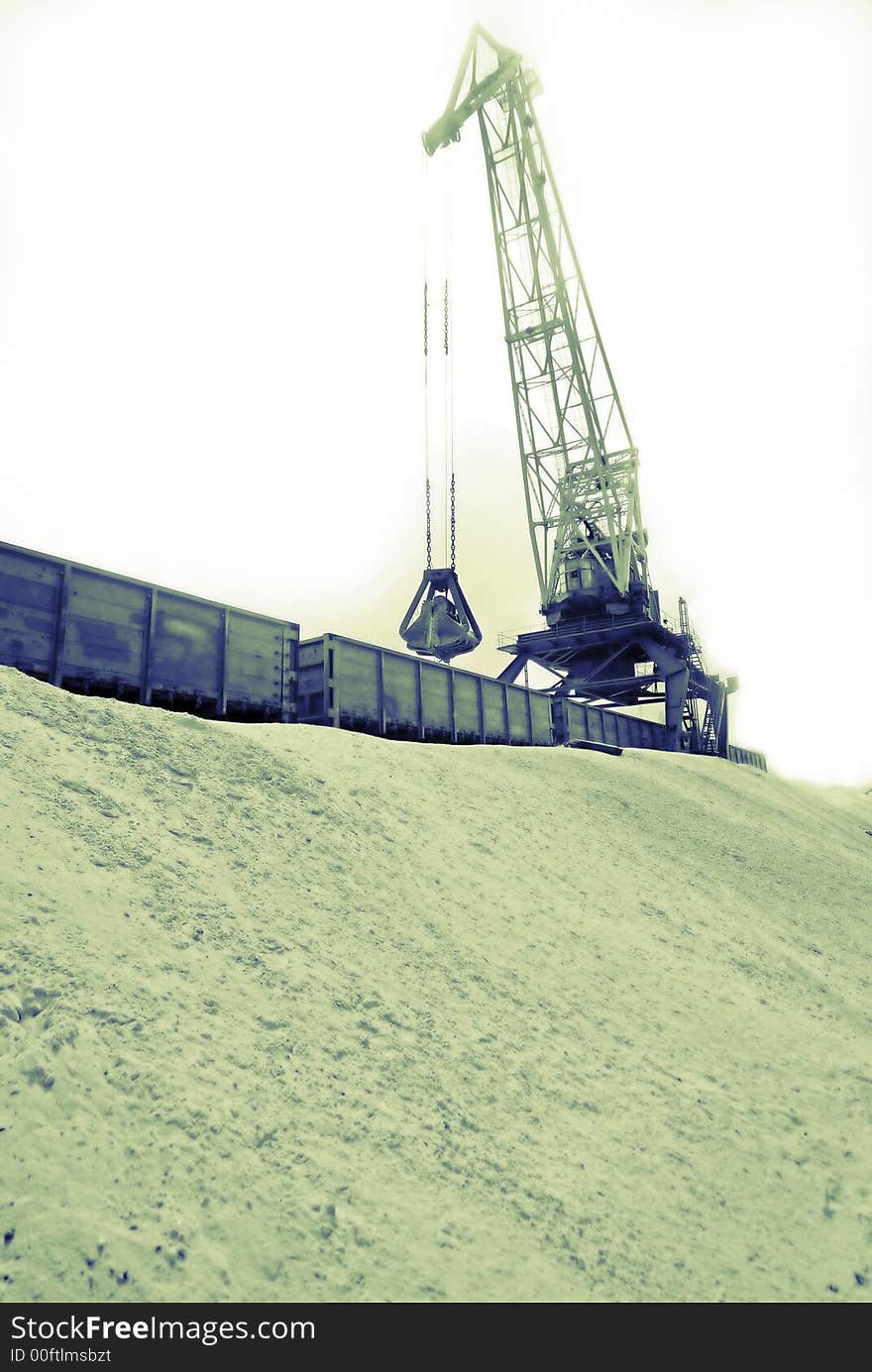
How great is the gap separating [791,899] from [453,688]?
8.84 metres

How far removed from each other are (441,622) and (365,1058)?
1049 inches

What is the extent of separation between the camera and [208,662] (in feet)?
40.8

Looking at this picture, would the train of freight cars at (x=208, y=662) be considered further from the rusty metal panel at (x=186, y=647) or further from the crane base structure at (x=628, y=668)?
the crane base structure at (x=628, y=668)

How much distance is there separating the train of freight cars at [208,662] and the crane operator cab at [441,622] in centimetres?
1151

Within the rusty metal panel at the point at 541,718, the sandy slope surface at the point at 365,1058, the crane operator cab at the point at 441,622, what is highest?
the crane operator cab at the point at 441,622

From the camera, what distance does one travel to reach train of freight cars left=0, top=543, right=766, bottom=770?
33.7 feet

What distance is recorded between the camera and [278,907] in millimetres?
6434

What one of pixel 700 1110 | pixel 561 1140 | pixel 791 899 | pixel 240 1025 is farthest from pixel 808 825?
pixel 240 1025

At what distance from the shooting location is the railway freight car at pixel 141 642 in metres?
10.1

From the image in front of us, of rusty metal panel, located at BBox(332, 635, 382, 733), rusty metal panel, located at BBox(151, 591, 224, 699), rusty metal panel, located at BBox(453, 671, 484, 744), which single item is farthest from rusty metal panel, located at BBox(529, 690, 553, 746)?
rusty metal panel, located at BBox(151, 591, 224, 699)

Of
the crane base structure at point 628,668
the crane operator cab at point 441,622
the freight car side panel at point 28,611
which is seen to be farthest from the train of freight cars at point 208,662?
the crane base structure at point 628,668

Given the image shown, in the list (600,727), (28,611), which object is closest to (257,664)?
(28,611)

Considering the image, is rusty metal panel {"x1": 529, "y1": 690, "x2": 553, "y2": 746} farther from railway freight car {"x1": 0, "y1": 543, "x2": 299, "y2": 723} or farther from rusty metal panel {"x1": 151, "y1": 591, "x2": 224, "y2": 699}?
rusty metal panel {"x1": 151, "y1": 591, "x2": 224, "y2": 699}
